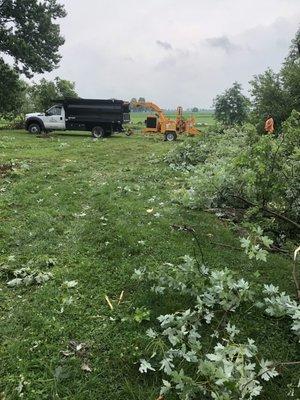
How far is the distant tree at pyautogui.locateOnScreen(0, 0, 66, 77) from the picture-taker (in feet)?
108

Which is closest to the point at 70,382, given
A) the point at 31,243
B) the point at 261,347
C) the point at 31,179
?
the point at 261,347

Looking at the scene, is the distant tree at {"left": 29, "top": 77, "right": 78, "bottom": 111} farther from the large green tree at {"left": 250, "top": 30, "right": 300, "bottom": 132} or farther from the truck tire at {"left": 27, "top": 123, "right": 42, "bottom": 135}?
the large green tree at {"left": 250, "top": 30, "right": 300, "bottom": 132}

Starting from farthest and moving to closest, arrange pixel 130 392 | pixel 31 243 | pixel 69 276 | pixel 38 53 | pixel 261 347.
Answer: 1. pixel 38 53
2. pixel 31 243
3. pixel 69 276
4. pixel 261 347
5. pixel 130 392

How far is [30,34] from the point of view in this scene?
34469 mm

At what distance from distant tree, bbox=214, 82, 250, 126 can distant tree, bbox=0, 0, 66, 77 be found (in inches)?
595

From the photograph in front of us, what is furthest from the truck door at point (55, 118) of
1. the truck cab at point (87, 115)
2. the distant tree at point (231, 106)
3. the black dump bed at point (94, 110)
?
the distant tree at point (231, 106)

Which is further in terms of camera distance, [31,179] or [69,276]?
[31,179]

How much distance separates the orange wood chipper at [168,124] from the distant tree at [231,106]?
9872mm

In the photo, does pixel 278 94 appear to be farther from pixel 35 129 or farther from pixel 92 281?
pixel 92 281

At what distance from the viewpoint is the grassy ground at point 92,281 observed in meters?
4.06

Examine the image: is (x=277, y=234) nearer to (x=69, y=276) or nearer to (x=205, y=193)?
(x=205, y=193)

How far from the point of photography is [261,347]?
4.49 meters

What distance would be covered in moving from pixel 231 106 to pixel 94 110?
16.7 meters

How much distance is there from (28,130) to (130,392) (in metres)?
27.6
